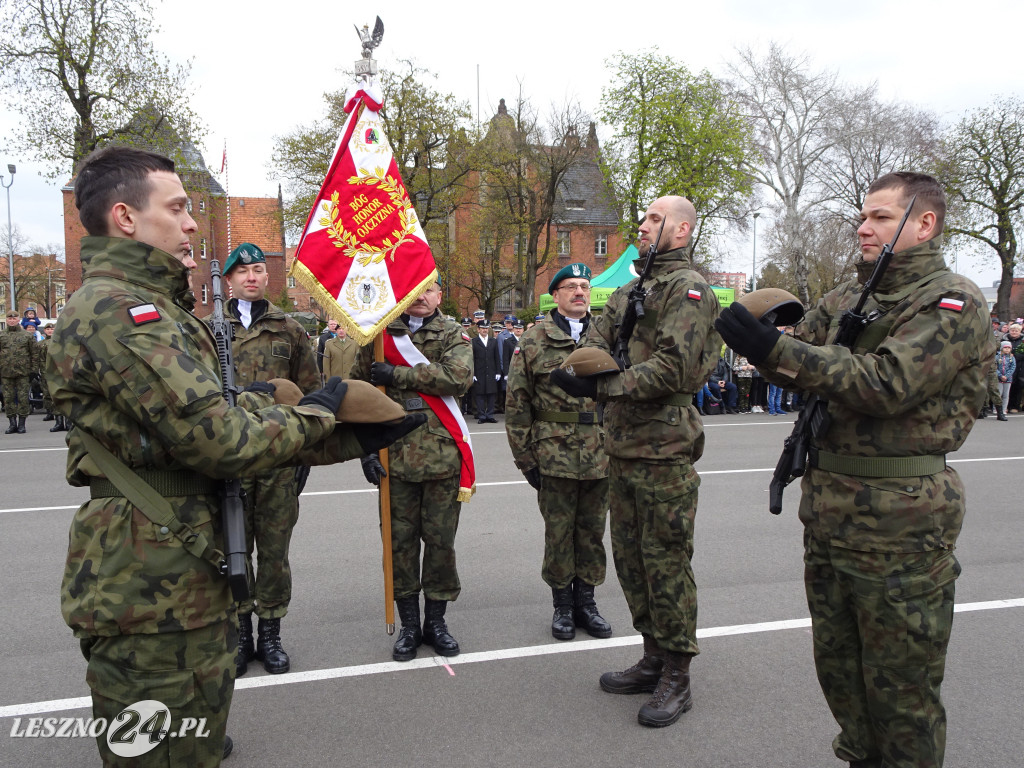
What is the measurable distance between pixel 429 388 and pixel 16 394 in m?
12.6

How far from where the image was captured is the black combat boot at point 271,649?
3898mm

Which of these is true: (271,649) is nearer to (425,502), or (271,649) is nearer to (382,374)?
(425,502)

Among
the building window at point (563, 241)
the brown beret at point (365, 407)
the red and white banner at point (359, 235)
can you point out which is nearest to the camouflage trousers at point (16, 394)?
the red and white banner at point (359, 235)

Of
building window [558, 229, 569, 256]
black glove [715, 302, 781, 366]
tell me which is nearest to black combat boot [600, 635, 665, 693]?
black glove [715, 302, 781, 366]

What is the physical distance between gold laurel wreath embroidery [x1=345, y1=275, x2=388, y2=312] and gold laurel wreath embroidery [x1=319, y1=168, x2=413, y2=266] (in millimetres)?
116

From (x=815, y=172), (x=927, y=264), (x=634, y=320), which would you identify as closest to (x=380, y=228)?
(x=634, y=320)

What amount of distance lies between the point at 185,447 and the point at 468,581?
3.64 m

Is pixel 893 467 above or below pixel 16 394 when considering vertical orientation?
above

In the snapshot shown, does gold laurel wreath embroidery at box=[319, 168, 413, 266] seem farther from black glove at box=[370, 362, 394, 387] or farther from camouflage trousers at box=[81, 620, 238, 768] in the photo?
camouflage trousers at box=[81, 620, 238, 768]

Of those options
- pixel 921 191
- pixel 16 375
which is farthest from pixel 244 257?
pixel 16 375

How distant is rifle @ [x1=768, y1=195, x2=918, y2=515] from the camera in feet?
8.37

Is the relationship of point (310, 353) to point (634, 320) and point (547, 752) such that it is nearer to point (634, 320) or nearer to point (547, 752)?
point (634, 320)

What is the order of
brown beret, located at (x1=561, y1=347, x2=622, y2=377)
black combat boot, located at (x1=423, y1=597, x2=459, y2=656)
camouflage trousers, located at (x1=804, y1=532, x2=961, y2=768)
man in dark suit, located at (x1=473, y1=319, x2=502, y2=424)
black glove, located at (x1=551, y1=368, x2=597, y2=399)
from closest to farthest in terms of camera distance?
camouflage trousers, located at (x1=804, y1=532, x2=961, y2=768)
brown beret, located at (x1=561, y1=347, x2=622, y2=377)
black glove, located at (x1=551, y1=368, x2=597, y2=399)
black combat boot, located at (x1=423, y1=597, x2=459, y2=656)
man in dark suit, located at (x1=473, y1=319, x2=502, y2=424)

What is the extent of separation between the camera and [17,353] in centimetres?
1348
